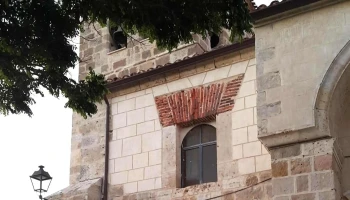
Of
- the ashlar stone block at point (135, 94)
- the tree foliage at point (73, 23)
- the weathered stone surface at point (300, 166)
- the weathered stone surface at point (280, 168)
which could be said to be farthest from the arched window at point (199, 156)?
the tree foliage at point (73, 23)

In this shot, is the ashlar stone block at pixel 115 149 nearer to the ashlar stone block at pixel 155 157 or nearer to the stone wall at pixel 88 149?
the stone wall at pixel 88 149

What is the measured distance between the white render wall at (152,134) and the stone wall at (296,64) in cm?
191

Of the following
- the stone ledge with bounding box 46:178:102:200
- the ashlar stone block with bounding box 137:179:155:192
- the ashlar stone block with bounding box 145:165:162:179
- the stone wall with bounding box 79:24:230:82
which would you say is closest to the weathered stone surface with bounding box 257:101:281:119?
the ashlar stone block with bounding box 145:165:162:179

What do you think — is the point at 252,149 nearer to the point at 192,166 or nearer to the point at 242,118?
the point at 242,118

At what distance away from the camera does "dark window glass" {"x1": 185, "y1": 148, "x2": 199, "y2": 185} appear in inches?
398

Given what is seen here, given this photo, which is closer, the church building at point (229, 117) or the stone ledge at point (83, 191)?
the church building at point (229, 117)

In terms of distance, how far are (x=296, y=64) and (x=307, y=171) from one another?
121cm

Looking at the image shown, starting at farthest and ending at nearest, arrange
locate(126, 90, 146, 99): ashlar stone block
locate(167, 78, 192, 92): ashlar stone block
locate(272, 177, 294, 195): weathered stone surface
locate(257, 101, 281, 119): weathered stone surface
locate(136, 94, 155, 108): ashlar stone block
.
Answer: locate(126, 90, 146, 99): ashlar stone block
locate(136, 94, 155, 108): ashlar stone block
locate(167, 78, 192, 92): ashlar stone block
locate(257, 101, 281, 119): weathered stone surface
locate(272, 177, 294, 195): weathered stone surface

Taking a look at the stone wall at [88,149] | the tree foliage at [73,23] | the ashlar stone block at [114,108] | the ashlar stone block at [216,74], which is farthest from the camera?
the ashlar stone block at [114,108]

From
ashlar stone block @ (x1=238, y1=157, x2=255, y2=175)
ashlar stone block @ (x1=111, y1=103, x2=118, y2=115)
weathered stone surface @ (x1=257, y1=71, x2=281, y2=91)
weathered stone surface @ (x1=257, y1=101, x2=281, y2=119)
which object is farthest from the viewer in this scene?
ashlar stone block @ (x1=111, y1=103, x2=118, y2=115)

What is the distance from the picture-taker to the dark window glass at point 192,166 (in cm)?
1012

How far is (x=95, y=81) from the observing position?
738 cm

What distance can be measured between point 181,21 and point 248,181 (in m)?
3.49

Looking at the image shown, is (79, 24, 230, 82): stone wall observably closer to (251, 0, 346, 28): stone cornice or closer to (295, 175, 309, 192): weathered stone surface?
(251, 0, 346, 28): stone cornice
